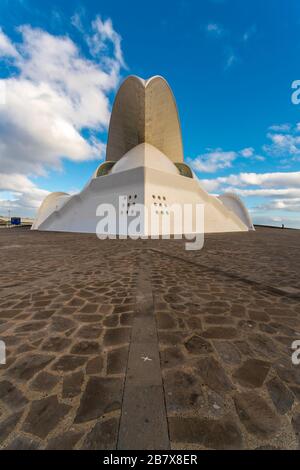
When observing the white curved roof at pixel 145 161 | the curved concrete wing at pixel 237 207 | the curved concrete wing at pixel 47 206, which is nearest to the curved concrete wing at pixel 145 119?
the white curved roof at pixel 145 161

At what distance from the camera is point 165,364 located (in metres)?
1.92

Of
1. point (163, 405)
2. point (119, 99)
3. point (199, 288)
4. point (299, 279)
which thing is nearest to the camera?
point (163, 405)

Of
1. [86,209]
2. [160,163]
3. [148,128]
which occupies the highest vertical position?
[148,128]

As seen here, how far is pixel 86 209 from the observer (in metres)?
23.3

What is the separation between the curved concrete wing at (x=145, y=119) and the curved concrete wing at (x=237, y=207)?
34.4ft

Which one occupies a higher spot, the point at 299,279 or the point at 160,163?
the point at 160,163

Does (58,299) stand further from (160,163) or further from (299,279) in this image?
(160,163)

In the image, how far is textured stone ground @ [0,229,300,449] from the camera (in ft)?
4.20

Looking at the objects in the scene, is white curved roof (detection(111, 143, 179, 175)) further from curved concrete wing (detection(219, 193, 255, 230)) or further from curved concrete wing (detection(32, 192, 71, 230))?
curved concrete wing (detection(219, 193, 255, 230))

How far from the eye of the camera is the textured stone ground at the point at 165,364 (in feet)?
4.20

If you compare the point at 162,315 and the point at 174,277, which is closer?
the point at 162,315
